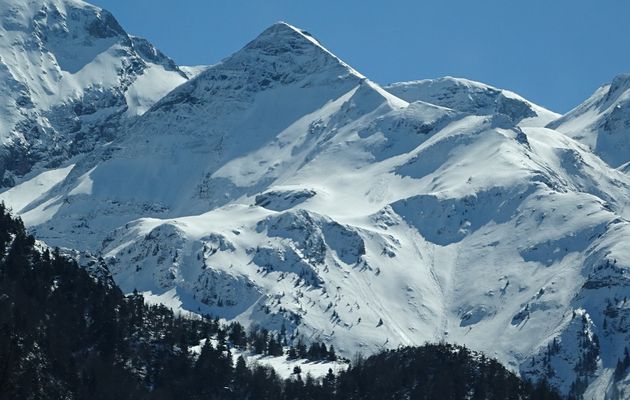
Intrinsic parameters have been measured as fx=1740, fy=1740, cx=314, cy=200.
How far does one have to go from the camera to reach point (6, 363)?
181000 millimetres

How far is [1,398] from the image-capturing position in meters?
175

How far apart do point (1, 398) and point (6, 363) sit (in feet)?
22.4
